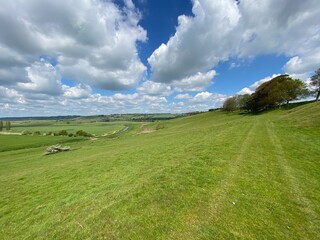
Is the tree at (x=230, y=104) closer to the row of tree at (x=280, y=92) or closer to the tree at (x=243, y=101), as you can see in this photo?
the tree at (x=243, y=101)

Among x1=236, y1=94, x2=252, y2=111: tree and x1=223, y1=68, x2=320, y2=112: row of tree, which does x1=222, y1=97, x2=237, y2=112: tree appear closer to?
x1=236, y1=94, x2=252, y2=111: tree

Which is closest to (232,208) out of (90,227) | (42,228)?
(90,227)

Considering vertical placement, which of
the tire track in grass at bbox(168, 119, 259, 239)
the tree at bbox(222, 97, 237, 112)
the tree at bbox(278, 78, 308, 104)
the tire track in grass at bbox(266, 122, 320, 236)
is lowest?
the tire track in grass at bbox(266, 122, 320, 236)

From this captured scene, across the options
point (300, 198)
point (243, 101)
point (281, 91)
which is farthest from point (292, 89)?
point (300, 198)

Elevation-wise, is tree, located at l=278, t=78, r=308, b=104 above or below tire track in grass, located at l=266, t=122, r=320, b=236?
above

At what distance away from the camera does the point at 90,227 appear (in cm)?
710

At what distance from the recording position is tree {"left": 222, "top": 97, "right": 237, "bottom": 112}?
99062 mm

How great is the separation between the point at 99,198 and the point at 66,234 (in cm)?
263

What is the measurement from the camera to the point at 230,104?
326 ft

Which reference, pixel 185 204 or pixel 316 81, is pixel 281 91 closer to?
Answer: pixel 316 81

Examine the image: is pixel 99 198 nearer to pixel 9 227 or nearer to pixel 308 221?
pixel 9 227

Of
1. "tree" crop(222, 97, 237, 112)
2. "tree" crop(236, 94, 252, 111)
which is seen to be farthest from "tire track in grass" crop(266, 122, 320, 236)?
"tree" crop(222, 97, 237, 112)

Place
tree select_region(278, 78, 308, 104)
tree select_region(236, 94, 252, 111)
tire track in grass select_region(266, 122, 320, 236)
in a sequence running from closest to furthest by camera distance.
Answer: tire track in grass select_region(266, 122, 320, 236) < tree select_region(278, 78, 308, 104) < tree select_region(236, 94, 252, 111)

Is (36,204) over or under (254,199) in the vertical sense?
under
